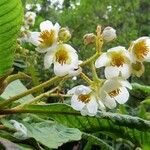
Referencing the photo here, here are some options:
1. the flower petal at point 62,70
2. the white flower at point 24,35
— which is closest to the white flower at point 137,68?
the flower petal at point 62,70

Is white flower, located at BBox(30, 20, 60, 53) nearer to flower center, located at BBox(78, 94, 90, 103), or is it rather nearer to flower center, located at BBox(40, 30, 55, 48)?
flower center, located at BBox(40, 30, 55, 48)

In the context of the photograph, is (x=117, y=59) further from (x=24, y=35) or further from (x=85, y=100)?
(x=24, y=35)

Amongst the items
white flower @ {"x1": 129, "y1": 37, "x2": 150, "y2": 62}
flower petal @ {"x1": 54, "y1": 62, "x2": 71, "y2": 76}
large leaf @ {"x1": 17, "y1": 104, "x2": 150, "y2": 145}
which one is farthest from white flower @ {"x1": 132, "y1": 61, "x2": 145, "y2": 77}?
large leaf @ {"x1": 17, "y1": 104, "x2": 150, "y2": 145}

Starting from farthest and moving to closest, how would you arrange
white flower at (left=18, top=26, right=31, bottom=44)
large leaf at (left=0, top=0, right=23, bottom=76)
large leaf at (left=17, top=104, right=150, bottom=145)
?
white flower at (left=18, top=26, right=31, bottom=44) < large leaf at (left=17, top=104, right=150, bottom=145) < large leaf at (left=0, top=0, right=23, bottom=76)

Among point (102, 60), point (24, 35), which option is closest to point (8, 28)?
point (102, 60)

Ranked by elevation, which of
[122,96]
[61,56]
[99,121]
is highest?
[61,56]

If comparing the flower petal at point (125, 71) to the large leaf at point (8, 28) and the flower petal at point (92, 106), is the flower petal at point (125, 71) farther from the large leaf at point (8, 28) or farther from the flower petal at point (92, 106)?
the large leaf at point (8, 28)
